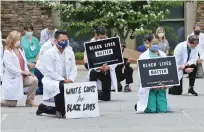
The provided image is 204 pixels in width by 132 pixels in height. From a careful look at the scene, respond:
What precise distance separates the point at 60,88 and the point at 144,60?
5.94ft

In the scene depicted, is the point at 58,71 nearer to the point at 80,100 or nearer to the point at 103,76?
the point at 80,100

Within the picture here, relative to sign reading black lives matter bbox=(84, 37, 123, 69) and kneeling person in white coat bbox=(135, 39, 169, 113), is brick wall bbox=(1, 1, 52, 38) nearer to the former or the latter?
sign reading black lives matter bbox=(84, 37, 123, 69)

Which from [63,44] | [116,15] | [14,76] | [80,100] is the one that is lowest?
[80,100]

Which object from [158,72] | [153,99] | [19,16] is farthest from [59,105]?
[19,16]

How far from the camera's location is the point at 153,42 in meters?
15.4

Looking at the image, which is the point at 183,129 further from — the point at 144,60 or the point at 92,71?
the point at 92,71

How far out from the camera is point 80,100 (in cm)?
1473

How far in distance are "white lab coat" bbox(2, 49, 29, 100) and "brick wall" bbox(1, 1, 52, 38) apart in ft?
45.2

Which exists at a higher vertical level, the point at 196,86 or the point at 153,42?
the point at 153,42

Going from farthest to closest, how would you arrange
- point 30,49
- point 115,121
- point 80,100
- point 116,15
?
point 116,15
point 30,49
point 80,100
point 115,121

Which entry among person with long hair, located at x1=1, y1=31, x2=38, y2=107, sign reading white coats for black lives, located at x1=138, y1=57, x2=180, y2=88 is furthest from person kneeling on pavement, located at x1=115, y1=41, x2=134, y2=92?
sign reading white coats for black lives, located at x1=138, y1=57, x2=180, y2=88

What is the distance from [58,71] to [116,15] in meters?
14.7

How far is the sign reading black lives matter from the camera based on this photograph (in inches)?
652

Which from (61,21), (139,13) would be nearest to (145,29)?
(139,13)
